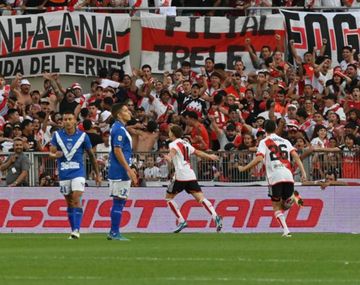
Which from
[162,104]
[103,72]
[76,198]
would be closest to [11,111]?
Result: [103,72]

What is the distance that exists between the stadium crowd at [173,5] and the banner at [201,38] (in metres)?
0.45

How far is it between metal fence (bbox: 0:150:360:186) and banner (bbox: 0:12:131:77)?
4.94 m

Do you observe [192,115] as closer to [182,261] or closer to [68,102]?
[68,102]

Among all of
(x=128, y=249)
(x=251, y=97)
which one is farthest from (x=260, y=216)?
(x=128, y=249)

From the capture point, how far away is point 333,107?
29344 mm

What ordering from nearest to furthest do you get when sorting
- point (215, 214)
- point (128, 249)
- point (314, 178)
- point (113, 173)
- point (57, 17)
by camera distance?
point (128, 249), point (113, 173), point (215, 214), point (314, 178), point (57, 17)

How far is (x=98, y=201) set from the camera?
91.8 ft

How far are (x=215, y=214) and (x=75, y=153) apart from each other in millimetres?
4074

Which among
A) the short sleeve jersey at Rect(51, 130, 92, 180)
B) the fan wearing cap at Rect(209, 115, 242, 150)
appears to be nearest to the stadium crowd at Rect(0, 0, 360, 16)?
the fan wearing cap at Rect(209, 115, 242, 150)

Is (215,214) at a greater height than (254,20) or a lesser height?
lesser

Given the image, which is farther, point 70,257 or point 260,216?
point 260,216

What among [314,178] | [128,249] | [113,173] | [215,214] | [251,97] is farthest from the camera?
[251,97]

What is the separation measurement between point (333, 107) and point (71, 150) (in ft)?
29.3

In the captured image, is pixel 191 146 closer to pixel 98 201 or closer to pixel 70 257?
pixel 98 201
